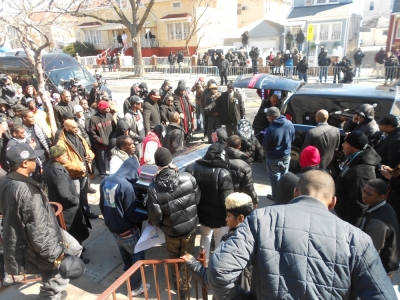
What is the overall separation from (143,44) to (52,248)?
3430cm

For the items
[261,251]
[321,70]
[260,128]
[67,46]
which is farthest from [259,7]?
[261,251]

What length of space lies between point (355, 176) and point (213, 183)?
65.5 inches

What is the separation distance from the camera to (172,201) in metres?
3.38

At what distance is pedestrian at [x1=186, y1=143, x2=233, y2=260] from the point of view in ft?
12.0

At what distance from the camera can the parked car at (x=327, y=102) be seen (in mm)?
5921

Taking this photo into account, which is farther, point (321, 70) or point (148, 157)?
point (321, 70)

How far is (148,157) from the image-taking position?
15.9 feet

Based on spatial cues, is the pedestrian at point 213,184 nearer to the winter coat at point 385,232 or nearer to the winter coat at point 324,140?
the winter coat at point 385,232

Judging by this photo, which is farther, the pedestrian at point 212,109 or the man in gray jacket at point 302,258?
the pedestrian at point 212,109

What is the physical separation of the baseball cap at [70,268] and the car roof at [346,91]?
16.9ft

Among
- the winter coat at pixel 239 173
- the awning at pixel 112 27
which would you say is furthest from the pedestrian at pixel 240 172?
the awning at pixel 112 27

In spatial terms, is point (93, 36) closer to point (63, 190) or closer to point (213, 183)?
point (63, 190)

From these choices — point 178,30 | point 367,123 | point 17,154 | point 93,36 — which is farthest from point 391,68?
point 93,36

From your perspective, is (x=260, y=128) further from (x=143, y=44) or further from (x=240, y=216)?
(x=143, y=44)
